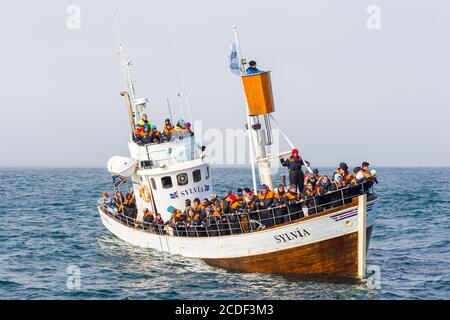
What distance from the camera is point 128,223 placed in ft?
103

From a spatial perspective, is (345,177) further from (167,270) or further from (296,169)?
(167,270)

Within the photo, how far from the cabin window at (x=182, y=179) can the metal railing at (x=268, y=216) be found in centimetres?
Result: 304

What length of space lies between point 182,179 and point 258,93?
20.9 feet

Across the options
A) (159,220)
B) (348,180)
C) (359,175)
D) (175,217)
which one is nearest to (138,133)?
(159,220)

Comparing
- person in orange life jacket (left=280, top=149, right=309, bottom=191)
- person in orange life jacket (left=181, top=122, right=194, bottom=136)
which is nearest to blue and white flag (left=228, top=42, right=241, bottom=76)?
person in orange life jacket (left=280, top=149, right=309, bottom=191)

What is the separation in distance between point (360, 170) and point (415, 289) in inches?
169

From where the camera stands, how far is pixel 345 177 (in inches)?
885

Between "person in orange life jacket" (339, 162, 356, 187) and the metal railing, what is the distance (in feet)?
0.94

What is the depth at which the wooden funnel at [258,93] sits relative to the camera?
2447cm

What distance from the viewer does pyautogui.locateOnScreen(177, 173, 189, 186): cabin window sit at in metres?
29.1

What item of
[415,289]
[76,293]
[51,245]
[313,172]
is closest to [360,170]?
[313,172]

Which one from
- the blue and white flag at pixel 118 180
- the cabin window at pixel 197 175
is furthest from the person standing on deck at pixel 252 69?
the blue and white flag at pixel 118 180
